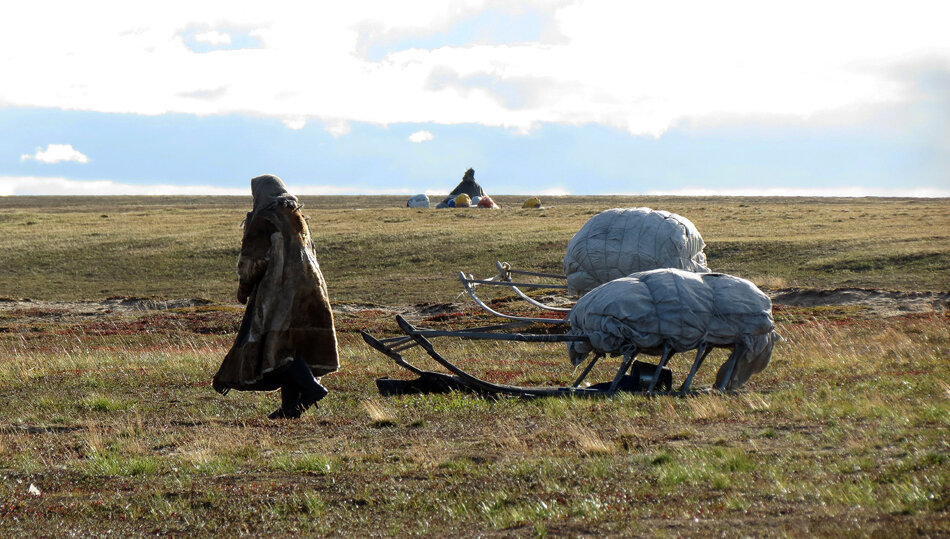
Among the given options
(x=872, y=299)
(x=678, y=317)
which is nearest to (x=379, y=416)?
(x=678, y=317)

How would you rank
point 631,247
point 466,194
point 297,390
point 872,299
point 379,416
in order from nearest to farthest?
point 379,416 < point 297,390 < point 631,247 < point 872,299 < point 466,194

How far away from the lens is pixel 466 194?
9044 centimetres

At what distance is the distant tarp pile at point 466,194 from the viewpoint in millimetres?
85875

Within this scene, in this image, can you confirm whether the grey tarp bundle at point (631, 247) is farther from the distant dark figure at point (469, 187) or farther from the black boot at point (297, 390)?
the distant dark figure at point (469, 187)

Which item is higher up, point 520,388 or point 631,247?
point 631,247

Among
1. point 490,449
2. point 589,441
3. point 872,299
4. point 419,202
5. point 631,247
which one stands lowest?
point 872,299

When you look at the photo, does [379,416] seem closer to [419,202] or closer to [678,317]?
[678,317]

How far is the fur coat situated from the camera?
10.8m

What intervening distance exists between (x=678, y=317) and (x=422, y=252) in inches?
1346

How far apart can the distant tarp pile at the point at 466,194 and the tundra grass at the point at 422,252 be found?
2368cm

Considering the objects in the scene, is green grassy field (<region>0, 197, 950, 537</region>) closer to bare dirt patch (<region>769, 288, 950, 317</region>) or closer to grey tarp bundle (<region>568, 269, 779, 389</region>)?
grey tarp bundle (<region>568, 269, 779, 389</region>)

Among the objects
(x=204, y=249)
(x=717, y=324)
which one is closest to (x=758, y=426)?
(x=717, y=324)

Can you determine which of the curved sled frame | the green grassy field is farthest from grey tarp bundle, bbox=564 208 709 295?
the curved sled frame

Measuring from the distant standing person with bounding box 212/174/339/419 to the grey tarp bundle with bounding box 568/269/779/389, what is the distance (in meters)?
3.00
